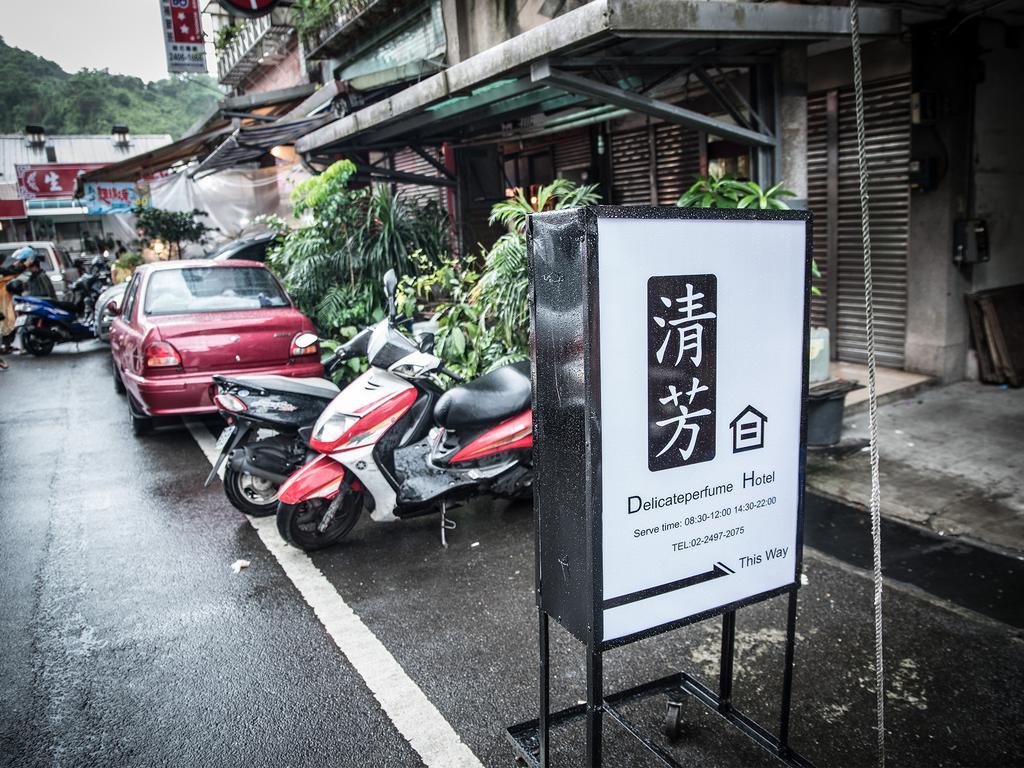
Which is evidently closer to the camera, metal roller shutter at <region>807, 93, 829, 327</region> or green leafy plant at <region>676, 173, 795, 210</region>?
green leafy plant at <region>676, 173, 795, 210</region>

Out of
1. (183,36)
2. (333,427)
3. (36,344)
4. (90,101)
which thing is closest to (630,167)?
(333,427)

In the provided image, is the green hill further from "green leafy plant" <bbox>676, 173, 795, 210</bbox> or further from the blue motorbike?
"green leafy plant" <bbox>676, 173, 795, 210</bbox>

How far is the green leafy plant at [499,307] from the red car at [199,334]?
4.58ft

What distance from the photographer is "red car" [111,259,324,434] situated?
6.88 meters

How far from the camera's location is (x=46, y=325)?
13695 millimetres

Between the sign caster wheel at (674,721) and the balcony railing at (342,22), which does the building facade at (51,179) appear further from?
the sign caster wheel at (674,721)

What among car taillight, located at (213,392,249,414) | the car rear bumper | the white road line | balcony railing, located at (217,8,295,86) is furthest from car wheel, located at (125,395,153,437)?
balcony railing, located at (217,8,295,86)

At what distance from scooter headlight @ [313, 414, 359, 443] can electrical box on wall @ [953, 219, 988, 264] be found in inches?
237

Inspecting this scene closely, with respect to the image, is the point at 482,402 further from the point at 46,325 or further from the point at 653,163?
the point at 46,325

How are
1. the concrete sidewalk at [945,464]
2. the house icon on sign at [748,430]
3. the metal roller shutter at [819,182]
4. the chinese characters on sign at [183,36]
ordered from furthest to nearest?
the chinese characters on sign at [183,36], the metal roller shutter at [819,182], the concrete sidewalk at [945,464], the house icon on sign at [748,430]

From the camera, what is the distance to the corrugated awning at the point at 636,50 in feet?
15.1

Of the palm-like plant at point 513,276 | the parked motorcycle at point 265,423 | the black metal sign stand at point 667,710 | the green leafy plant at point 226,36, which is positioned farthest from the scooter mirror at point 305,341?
the green leafy plant at point 226,36

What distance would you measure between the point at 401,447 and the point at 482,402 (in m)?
0.59

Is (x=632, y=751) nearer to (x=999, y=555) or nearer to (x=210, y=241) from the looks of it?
(x=999, y=555)
